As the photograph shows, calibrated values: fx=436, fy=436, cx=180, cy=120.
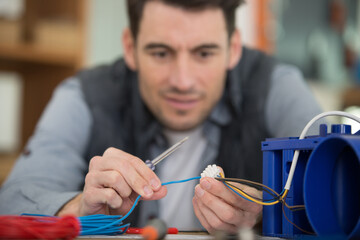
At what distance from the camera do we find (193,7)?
114 centimetres

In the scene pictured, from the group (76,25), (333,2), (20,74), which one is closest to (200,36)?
(76,25)

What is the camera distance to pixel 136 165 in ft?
2.17

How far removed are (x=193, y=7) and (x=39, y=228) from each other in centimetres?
79

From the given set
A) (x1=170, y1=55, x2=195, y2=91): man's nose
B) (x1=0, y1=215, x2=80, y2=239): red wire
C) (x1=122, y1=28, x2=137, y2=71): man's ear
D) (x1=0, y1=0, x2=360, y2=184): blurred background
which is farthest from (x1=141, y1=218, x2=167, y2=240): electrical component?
(x1=122, y1=28, x2=137, y2=71): man's ear

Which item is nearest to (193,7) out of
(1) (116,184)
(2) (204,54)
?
(2) (204,54)

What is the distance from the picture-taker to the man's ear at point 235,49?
1.30 metres

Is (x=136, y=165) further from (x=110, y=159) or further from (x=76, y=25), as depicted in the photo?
(x=76, y=25)

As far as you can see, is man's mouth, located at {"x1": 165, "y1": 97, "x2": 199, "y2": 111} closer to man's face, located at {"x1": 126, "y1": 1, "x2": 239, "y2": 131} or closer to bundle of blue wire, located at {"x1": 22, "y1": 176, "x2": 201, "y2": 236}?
man's face, located at {"x1": 126, "y1": 1, "x2": 239, "y2": 131}

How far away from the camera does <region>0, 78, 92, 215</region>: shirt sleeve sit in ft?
2.72

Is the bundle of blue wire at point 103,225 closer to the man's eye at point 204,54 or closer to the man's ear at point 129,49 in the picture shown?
the man's eye at point 204,54

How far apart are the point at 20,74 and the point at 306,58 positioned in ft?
7.07

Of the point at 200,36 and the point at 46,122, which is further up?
the point at 200,36

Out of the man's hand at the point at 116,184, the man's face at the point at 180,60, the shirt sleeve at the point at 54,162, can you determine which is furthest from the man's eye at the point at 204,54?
the man's hand at the point at 116,184

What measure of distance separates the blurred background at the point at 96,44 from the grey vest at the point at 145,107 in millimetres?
213
